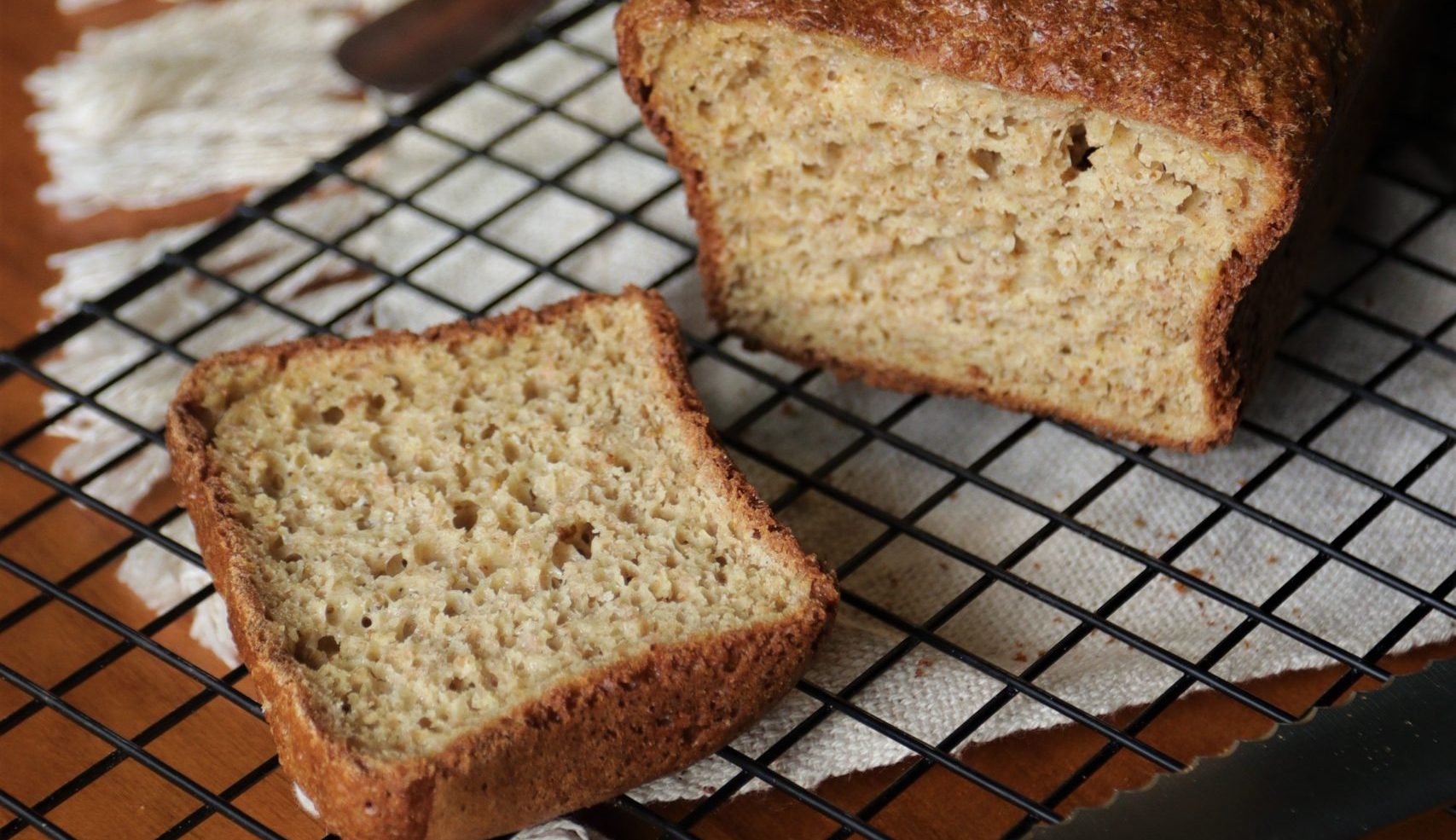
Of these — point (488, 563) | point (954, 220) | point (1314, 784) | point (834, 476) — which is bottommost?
point (834, 476)

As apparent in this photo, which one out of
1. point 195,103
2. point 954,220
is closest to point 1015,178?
point 954,220

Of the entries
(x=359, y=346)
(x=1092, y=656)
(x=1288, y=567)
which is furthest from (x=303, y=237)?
(x=1288, y=567)

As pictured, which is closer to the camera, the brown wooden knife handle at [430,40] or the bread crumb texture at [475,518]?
the bread crumb texture at [475,518]

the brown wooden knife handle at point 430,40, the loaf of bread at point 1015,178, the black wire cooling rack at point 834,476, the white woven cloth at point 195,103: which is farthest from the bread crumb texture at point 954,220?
the white woven cloth at point 195,103

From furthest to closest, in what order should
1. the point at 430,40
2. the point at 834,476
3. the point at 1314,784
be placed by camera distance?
1. the point at 430,40
2. the point at 834,476
3. the point at 1314,784

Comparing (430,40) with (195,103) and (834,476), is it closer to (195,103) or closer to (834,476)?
(195,103)

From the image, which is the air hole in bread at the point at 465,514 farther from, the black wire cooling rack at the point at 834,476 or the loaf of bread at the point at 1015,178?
the loaf of bread at the point at 1015,178

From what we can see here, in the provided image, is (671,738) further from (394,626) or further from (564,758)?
(394,626)
